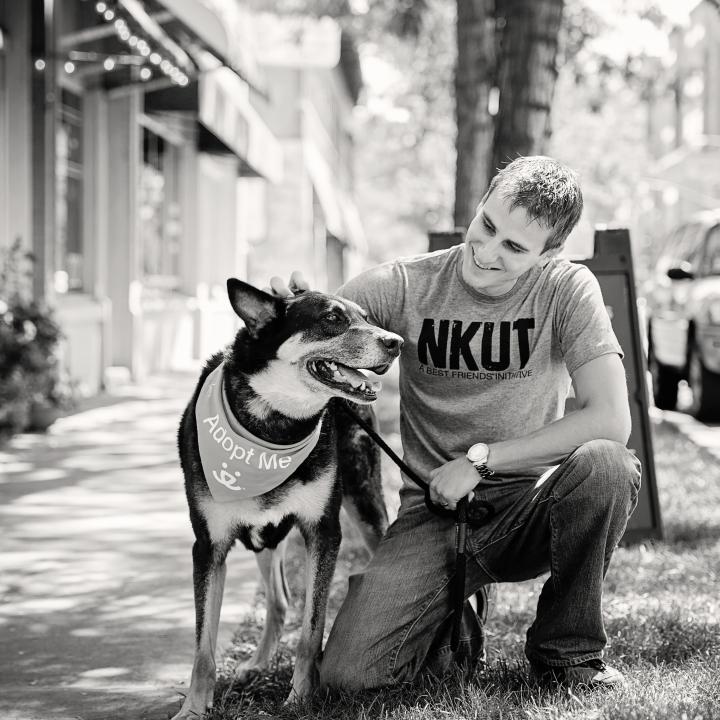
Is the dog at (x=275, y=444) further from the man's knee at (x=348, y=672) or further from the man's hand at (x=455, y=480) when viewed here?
the man's hand at (x=455, y=480)

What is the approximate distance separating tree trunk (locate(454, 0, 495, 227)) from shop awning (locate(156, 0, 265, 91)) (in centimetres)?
224

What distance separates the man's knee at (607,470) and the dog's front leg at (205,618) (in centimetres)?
119

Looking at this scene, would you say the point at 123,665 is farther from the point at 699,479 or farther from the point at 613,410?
the point at 699,479

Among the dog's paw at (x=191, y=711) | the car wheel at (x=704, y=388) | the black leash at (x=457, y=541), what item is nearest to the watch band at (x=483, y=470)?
the black leash at (x=457, y=541)

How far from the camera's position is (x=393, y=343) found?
3.69m

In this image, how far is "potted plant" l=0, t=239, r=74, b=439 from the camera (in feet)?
28.9

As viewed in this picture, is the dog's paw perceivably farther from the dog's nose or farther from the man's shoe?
the dog's nose

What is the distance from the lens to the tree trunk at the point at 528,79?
8500 millimetres

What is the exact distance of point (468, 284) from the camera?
392cm

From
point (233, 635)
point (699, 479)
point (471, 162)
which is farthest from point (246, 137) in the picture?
point (233, 635)

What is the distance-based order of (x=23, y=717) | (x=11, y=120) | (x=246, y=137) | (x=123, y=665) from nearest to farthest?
(x=23, y=717) < (x=123, y=665) < (x=11, y=120) < (x=246, y=137)

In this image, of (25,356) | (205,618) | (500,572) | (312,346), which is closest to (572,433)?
(500,572)

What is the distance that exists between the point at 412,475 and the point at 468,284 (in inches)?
26.5

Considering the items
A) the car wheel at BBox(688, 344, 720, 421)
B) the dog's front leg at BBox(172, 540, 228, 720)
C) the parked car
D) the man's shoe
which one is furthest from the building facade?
the man's shoe
